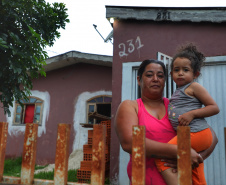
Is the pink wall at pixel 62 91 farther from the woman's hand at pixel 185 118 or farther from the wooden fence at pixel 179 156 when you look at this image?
the wooden fence at pixel 179 156

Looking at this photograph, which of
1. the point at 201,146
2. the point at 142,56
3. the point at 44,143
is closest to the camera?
the point at 201,146

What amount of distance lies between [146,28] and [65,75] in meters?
4.82

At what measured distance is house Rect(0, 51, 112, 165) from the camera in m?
7.83

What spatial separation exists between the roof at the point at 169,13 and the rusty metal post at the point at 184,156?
3909 mm

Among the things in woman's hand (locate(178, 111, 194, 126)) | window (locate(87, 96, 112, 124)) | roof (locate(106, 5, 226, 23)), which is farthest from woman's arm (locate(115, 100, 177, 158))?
A: window (locate(87, 96, 112, 124))

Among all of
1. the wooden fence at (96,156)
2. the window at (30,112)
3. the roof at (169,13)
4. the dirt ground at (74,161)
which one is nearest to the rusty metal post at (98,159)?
the wooden fence at (96,156)

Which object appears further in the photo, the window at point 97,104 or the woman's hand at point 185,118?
the window at point 97,104

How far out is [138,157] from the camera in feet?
3.43

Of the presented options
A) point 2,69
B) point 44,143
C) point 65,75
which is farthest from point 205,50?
point 44,143

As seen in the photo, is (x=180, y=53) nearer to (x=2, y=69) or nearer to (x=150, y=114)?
(x=150, y=114)

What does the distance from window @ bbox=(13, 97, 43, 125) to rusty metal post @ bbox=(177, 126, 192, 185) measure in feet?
27.0

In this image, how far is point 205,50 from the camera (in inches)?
165

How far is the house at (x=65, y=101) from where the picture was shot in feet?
Result: 25.7

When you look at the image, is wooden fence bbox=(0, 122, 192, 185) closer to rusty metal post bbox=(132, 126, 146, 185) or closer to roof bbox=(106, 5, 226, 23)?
rusty metal post bbox=(132, 126, 146, 185)
